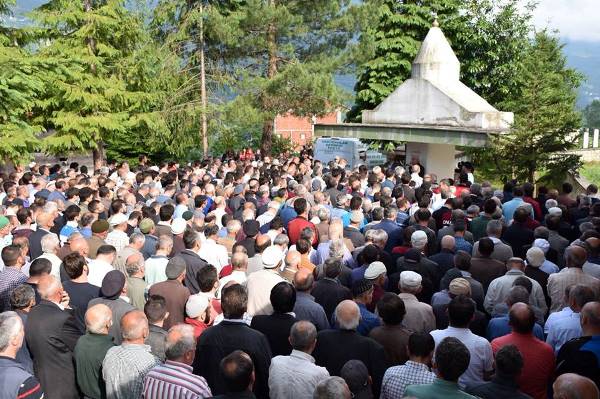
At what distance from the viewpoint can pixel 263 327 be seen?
5.34 metres

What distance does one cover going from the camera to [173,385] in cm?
420

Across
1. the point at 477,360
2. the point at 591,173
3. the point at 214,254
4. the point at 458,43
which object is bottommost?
the point at 477,360

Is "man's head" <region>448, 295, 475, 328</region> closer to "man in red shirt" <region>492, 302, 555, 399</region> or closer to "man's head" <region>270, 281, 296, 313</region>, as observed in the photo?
"man in red shirt" <region>492, 302, 555, 399</region>

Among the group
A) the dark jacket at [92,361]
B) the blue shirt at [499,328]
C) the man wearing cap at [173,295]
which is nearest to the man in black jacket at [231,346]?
the dark jacket at [92,361]

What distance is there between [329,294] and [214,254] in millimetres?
2152

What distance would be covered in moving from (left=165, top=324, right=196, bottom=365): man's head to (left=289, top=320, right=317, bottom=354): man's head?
0.74 meters

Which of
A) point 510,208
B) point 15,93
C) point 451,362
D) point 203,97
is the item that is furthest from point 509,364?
point 203,97

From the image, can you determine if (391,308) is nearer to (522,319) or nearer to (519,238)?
(522,319)

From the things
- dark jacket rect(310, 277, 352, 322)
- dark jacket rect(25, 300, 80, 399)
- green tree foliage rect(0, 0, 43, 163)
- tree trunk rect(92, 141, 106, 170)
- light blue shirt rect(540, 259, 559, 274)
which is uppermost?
green tree foliage rect(0, 0, 43, 163)

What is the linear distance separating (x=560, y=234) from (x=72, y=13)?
1807cm

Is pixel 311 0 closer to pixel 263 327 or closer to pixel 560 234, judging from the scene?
pixel 560 234

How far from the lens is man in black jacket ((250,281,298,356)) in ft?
17.2

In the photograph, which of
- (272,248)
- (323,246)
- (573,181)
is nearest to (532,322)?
(272,248)

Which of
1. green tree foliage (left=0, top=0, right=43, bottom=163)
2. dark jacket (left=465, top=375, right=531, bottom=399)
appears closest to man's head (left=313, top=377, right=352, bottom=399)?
dark jacket (left=465, top=375, right=531, bottom=399)
